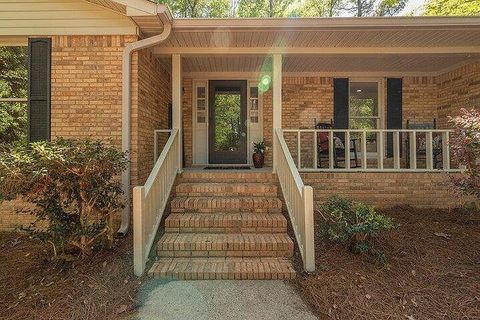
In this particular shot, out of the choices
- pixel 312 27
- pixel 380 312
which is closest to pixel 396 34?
pixel 312 27

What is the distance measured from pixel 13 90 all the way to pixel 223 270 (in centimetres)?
465

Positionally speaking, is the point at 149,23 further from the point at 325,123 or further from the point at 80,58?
the point at 325,123

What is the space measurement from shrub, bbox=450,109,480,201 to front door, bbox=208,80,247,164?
4356 millimetres

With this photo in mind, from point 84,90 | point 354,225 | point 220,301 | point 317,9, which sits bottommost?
point 220,301

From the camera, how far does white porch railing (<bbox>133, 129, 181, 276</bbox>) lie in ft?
10.5

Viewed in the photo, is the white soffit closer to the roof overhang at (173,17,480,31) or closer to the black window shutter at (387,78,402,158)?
the roof overhang at (173,17,480,31)

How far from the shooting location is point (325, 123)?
6.80 metres

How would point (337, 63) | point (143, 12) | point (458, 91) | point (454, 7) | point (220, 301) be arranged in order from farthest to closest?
point (454, 7) → point (458, 91) → point (337, 63) → point (143, 12) → point (220, 301)

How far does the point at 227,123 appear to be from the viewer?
23.6 ft

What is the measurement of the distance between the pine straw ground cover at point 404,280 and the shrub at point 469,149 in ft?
2.65

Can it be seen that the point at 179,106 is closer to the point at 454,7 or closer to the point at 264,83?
the point at 264,83

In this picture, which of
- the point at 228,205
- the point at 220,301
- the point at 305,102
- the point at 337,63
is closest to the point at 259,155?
the point at 305,102

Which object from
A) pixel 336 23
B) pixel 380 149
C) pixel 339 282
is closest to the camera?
pixel 339 282

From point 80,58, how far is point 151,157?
74.2 inches
